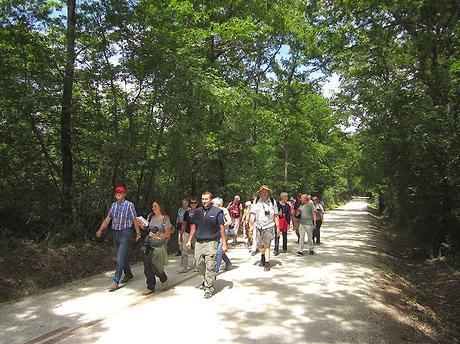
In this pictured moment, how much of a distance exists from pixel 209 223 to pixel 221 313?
5.94 feet

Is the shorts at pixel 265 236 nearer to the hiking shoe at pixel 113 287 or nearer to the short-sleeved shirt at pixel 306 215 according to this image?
the short-sleeved shirt at pixel 306 215

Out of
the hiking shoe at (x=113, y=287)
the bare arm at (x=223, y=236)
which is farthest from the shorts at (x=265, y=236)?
the hiking shoe at (x=113, y=287)

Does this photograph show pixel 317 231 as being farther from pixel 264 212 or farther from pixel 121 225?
pixel 121 225

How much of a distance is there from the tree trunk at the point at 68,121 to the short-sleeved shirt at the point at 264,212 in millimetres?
5311

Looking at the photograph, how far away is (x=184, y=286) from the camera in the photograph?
27.5ft

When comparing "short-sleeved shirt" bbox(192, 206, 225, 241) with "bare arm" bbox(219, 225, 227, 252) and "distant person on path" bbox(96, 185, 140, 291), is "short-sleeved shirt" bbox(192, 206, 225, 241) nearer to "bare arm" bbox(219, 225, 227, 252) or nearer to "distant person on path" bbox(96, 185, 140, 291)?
"bare arm" bbox(219, 225, 227, 252)

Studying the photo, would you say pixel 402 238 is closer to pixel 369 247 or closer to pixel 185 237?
pixel 369 247

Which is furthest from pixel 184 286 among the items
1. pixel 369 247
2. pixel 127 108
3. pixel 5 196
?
pixel 369 247

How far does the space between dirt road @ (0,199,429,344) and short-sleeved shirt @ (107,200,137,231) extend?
4.15 feet

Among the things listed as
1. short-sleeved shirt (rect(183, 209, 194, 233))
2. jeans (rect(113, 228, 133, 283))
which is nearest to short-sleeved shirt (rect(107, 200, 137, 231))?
jeans (rect(113, 228, 133, 283))

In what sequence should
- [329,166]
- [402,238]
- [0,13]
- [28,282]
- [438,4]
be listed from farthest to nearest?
[329,166] → [402,238] → [0,13] → [28,282] → [438,4]

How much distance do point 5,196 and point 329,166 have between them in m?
40.9

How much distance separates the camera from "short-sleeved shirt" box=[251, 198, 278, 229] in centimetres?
1030

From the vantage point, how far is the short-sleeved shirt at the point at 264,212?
10.3 m
